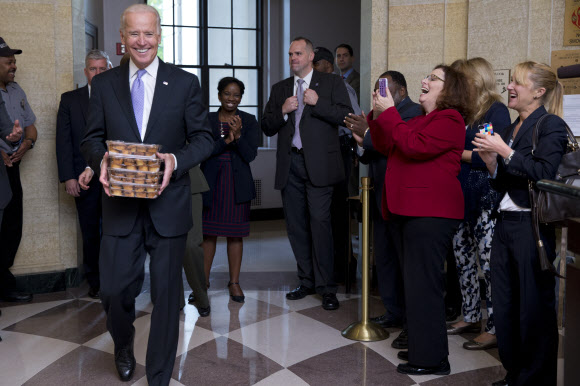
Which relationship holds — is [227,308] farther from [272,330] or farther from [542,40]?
[542,40]

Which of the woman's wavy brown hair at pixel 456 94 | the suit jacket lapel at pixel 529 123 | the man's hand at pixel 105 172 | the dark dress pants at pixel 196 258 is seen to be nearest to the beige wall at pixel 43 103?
the dark dress pants at pixel 196 258

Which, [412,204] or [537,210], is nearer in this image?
[537,210]

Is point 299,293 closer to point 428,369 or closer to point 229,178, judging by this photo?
point 229,178

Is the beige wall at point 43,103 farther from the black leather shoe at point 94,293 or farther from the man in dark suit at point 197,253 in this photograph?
the man in dark suit at point 197,253

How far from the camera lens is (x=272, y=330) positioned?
14.1 feet

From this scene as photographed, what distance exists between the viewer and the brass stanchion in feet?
13.6

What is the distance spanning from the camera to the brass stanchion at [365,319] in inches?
163

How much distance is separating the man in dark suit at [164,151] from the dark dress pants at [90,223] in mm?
2117

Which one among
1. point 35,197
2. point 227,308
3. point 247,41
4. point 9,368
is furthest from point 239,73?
point 9,368

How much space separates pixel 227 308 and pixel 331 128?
1542 mm

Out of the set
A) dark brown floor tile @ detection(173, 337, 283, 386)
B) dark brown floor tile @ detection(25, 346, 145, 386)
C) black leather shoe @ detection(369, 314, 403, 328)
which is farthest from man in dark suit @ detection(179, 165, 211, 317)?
black leather shoe @ detection(369, 314, 403, 328)

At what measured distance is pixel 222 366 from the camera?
3.66 m

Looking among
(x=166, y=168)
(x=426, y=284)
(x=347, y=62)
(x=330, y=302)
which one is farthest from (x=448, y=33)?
(x=166, y=168)

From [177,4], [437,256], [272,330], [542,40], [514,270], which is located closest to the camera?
[514,270]
